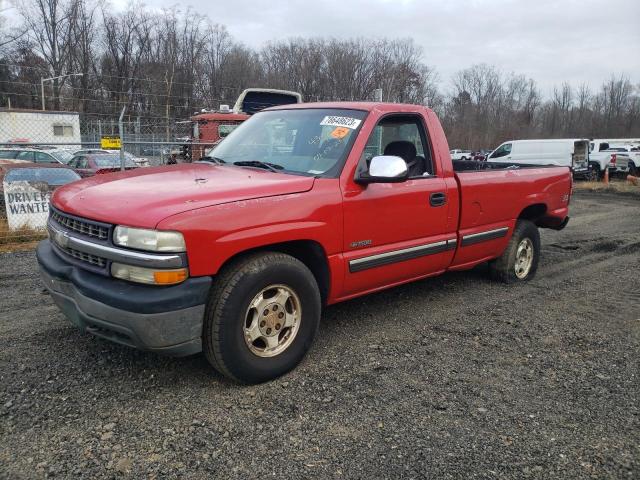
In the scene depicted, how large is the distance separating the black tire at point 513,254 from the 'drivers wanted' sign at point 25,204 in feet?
21.7

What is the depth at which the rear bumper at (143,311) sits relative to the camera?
9.24 ft

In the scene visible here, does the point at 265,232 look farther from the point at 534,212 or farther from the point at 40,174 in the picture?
the point at 40,174

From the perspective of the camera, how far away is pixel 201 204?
299 centimetres

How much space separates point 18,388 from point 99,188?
133 cm

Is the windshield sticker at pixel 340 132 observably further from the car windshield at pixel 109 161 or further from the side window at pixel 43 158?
the side window at pixel 43 158

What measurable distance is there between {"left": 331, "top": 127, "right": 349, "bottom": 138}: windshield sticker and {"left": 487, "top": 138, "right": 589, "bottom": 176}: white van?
63.1ft

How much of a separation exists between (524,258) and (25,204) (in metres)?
7.16

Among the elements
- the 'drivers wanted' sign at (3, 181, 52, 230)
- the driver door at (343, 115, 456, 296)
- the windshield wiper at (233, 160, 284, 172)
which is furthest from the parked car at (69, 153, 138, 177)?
the driver door at (343, 115, 456, 296)

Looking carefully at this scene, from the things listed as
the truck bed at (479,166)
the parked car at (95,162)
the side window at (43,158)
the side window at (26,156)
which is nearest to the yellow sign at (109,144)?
the truck bed at (479,166)

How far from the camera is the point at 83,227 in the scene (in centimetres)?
315

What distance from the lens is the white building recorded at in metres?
32.6

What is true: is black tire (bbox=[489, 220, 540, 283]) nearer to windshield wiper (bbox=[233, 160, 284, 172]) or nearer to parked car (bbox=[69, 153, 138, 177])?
windshield wiper (bbox=[233, 160, 284, 172])

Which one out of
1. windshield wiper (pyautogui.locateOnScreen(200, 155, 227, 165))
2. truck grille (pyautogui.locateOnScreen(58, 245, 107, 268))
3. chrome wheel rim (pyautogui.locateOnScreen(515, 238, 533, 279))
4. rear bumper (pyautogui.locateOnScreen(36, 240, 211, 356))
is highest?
windshield wiper (pyautogui.locateOnScreen(200, 155, 227, 165))

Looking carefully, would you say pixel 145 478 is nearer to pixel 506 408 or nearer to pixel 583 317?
pixel 506 408
